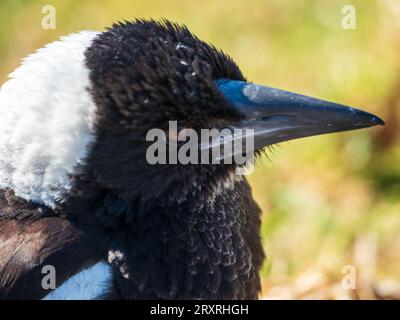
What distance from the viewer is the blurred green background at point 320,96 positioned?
15.1ft

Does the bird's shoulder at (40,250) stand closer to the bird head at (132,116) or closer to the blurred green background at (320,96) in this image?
the bird head at (132,116)

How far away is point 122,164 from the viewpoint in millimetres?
3070

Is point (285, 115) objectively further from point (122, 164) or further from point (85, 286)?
point (85, 286)

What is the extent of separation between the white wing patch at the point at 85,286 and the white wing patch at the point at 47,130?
10.4 inches

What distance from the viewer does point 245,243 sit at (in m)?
3.43

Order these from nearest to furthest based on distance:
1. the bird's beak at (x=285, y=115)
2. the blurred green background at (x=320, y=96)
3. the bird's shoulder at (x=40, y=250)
Result: 1. the bird's shoulder at (x=40, y=250)
2. the bird's beak at (x=285, y=115)
3. the blurred green background at (x=320, y=96)

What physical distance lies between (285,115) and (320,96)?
2.43 m

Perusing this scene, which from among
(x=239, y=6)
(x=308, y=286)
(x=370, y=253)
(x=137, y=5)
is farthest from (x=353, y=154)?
(x=137, y=5)

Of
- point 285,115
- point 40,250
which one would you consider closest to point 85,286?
point 40,250

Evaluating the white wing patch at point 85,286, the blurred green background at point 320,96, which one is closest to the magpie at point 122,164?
the white wing patch at point 85,286

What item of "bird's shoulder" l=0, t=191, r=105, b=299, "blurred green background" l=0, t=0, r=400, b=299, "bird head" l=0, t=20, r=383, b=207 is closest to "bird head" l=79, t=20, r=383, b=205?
"bird head" l=0, t=20, r=383, b=207

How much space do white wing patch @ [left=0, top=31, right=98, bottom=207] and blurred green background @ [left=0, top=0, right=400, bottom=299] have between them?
37.7 inches
